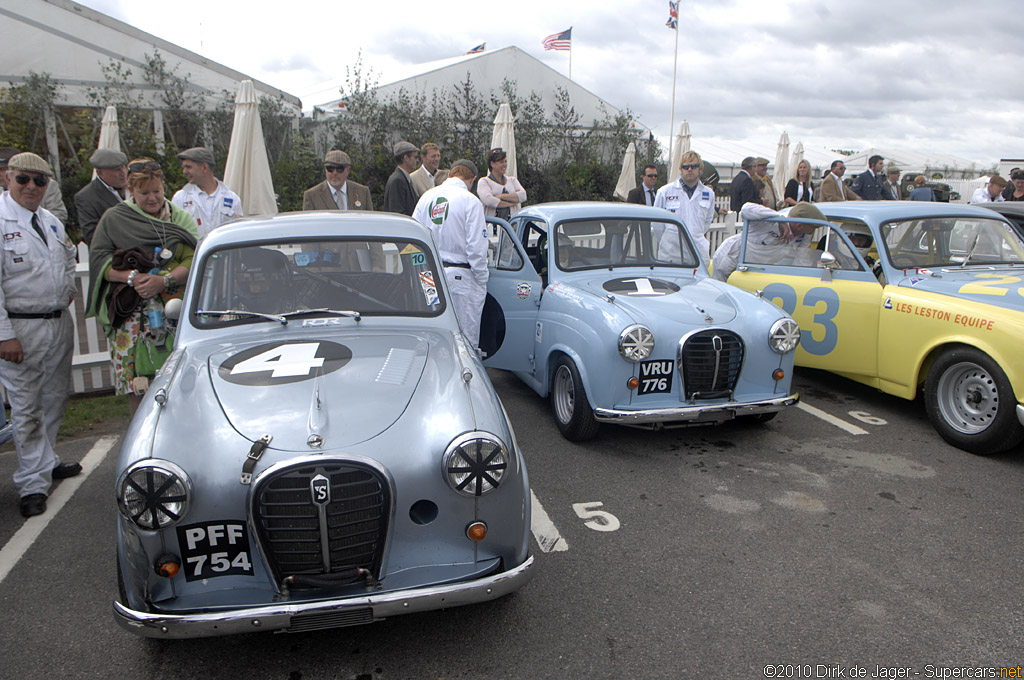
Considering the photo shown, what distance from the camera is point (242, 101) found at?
9.05 meters

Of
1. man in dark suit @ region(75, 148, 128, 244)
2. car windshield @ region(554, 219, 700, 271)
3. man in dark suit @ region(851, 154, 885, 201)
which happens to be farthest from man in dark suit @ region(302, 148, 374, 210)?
man in dark suit @ region(851, 154, 885, 201)

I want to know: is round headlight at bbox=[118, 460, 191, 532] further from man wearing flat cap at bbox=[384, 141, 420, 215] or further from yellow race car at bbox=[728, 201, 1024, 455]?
man wearing flat cap at bbox=[384, 141, 420, 215]

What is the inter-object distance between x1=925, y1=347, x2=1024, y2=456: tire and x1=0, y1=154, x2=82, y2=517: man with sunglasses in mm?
5851

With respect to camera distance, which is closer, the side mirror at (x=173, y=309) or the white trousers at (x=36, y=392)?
the side mirror at (x=173, y=309)

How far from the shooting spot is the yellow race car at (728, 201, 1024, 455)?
472 centimetres

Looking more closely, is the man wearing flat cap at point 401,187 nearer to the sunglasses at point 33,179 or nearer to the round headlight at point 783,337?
the sunglasses at point 33,179

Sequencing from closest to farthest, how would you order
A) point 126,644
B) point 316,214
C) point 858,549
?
point 126,644
point 858,549
point 316,214

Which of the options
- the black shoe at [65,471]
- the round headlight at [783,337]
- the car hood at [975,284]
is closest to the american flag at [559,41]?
the car hood at [975,284]

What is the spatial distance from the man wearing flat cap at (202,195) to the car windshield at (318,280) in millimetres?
2672

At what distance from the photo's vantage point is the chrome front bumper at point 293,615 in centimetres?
241

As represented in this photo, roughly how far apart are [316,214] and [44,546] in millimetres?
2338

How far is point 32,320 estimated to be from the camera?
162 inches

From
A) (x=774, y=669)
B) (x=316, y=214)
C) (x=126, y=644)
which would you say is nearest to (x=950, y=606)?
(x=774, y=669)

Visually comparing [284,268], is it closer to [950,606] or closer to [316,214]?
[316,214]
